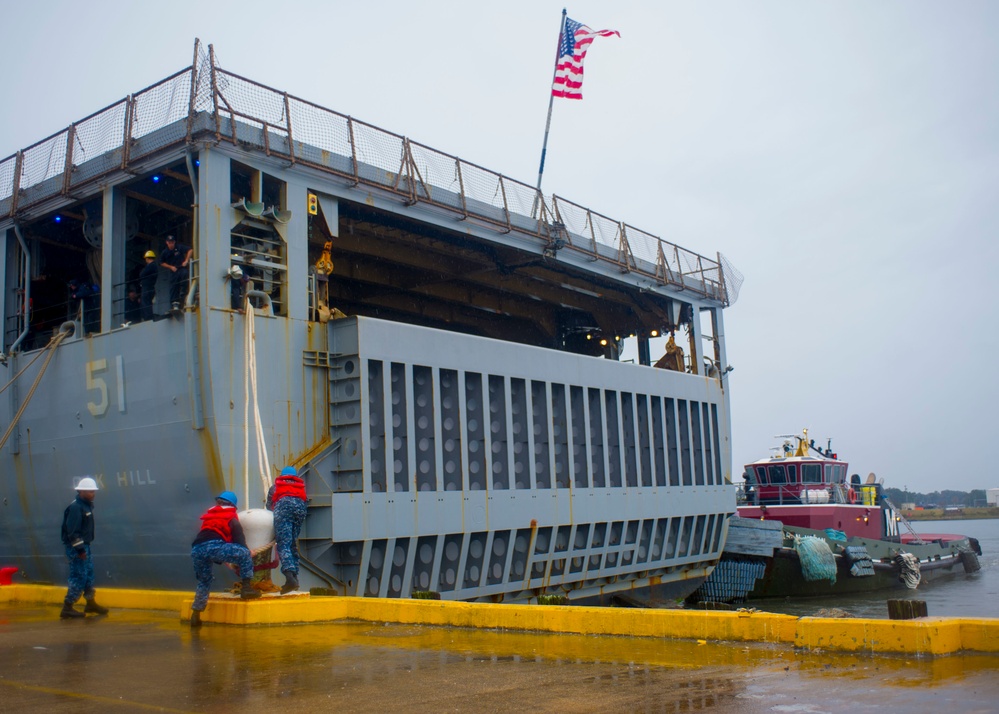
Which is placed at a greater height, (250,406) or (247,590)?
(250,406)

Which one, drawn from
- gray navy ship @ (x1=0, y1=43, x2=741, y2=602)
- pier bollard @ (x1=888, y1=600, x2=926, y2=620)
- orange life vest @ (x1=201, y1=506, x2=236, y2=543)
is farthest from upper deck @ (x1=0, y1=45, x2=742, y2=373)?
pier bollard @ (x1=888, y1=600, x2=926, y2=620)

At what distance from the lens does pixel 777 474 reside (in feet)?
106

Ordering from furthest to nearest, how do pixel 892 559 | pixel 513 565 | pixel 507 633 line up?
pixel 892 559 < pixel 513 565 < pixel 507 633

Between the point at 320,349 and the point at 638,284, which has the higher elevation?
the point at 638,284

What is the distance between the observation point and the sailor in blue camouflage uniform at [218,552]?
31.7ft

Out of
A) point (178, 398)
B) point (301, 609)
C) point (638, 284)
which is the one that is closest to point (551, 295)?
point (638, 284)

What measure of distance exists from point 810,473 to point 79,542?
87.0 feet

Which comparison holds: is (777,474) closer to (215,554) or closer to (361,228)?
(361,228)

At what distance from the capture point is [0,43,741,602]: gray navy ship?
1359 cm

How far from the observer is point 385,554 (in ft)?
47.3

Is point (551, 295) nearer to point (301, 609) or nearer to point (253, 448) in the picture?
point (253, 448)

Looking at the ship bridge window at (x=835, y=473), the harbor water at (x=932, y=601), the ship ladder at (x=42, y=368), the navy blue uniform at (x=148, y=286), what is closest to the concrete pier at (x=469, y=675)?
the ship ladder at (x=42, y=368)

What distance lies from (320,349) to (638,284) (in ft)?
34.7

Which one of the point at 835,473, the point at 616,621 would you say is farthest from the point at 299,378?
the point at 835,473
